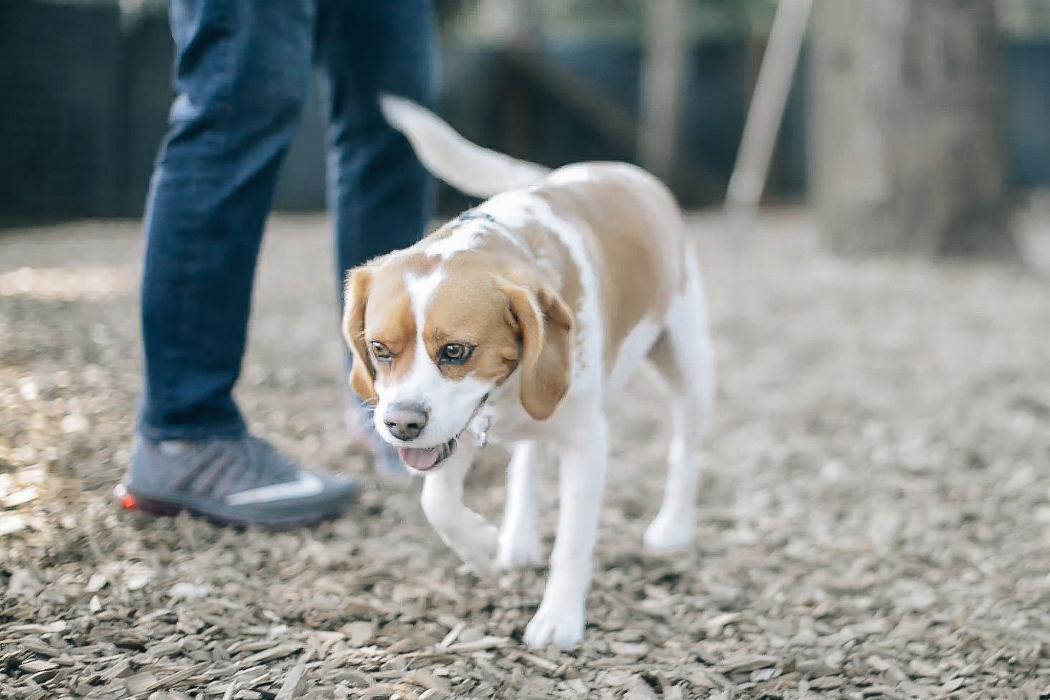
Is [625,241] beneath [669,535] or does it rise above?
above

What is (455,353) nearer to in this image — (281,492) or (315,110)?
(281,492)

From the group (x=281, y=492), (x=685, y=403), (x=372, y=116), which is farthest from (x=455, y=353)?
(x=372, y=116)

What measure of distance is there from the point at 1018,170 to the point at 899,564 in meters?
13.5

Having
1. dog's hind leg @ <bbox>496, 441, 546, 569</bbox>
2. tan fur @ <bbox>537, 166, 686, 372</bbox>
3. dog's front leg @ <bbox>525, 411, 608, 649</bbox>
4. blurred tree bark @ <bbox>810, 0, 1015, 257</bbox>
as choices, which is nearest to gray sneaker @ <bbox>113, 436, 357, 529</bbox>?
dog's hind leg @ <bbox>496, 441, 546, 569</bbox>

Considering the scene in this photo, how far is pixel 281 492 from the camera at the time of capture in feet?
8.64

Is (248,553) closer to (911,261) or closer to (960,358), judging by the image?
(960,358)

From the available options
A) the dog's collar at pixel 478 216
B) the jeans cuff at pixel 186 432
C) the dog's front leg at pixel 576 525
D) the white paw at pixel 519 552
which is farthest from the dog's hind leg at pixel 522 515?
the jeans cuff at pixel 186 432

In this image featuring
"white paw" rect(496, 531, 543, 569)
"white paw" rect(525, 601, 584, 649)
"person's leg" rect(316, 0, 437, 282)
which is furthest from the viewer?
"person's leg" rect(316, 0, 437, 282)

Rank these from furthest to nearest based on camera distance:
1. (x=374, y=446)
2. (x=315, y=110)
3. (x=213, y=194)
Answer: (x=315, y=110)
(x=374, y=446)
(x=213, y=194)

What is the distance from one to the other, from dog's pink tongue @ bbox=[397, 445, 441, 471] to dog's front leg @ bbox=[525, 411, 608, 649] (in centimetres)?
29

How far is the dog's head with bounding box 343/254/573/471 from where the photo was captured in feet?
6.29

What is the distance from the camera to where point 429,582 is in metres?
2.40

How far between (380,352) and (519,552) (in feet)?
2.53

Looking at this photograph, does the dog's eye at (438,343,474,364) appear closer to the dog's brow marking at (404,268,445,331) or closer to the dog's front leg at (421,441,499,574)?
the dog's brow marking at (404,268,445,331)
